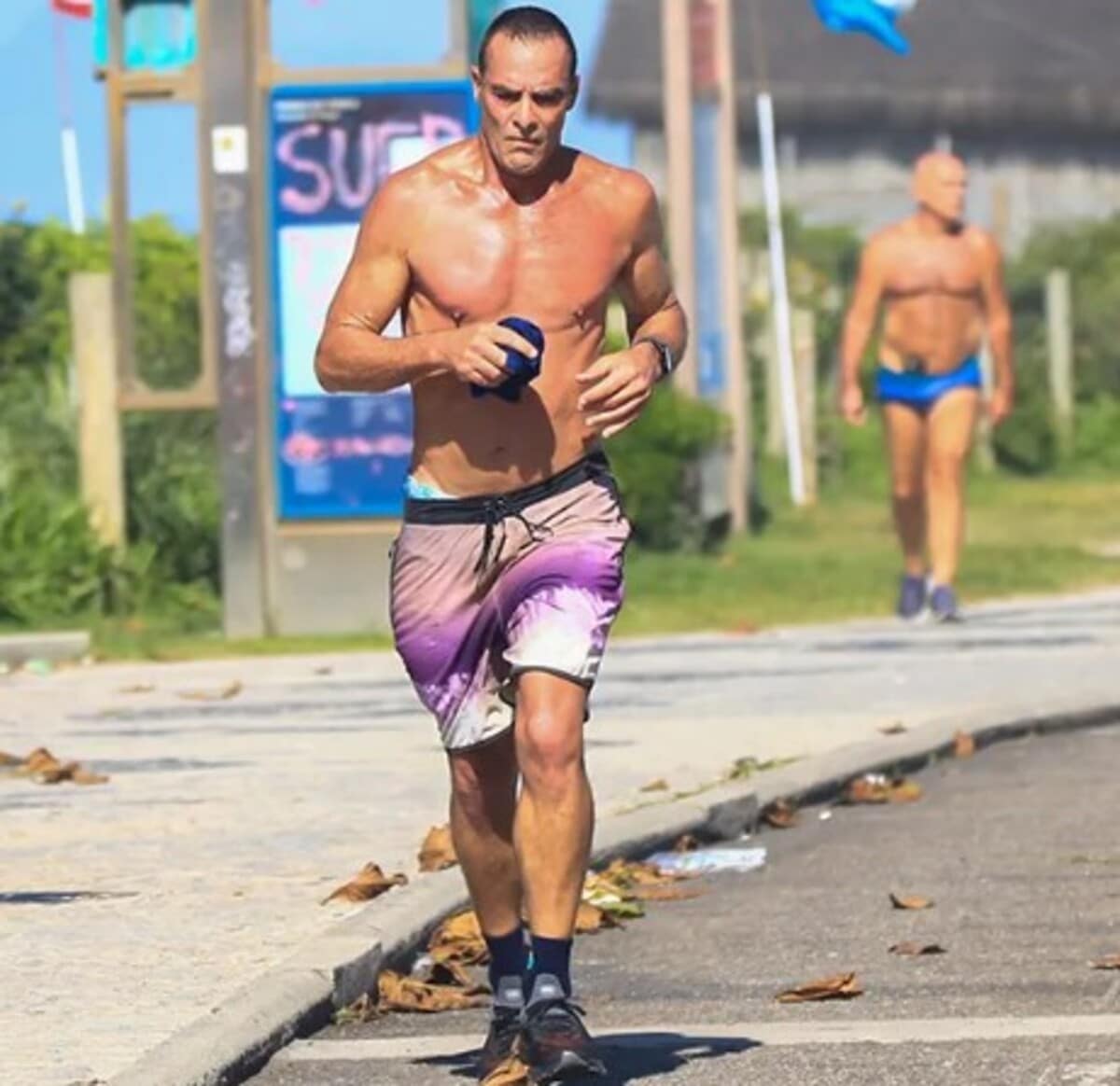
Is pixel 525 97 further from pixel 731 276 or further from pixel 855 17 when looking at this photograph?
pixel 731 276

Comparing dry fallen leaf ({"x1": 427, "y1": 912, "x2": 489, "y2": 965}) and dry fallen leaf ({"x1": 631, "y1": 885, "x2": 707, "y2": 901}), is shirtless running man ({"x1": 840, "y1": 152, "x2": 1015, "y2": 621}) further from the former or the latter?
dry fallen leaf ({"x1": 427, "y1": 912, "x2": 489, "y2": 965})

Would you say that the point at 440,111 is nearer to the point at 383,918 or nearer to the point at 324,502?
the point at 324,502

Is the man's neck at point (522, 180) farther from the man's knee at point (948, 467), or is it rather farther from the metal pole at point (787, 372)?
the metal pole at point (787, 372)

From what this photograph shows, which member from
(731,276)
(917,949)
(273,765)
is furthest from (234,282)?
(917,949)

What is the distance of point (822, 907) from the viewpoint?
31.6 feet

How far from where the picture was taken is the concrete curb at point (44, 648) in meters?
17.5

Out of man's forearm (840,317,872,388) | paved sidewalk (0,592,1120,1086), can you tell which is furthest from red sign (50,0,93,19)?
paved sidewalk (0,592,1120,1086)

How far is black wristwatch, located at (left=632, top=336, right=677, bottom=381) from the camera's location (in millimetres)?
7574

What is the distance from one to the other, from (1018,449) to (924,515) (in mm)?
18279

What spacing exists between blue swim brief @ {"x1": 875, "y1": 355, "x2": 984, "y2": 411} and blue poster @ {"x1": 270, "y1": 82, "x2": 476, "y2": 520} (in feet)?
7.01

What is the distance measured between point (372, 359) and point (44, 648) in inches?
405

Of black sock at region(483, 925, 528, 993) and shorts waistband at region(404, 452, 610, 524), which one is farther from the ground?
shorts waistband at region(404, 452, 610, 524)

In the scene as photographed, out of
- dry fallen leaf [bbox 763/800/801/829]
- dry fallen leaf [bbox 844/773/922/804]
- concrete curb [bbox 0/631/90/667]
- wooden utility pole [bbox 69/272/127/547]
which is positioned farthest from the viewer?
wooden utility pole [bbox 69/272/127/547]

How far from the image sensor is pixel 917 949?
28.8ft
